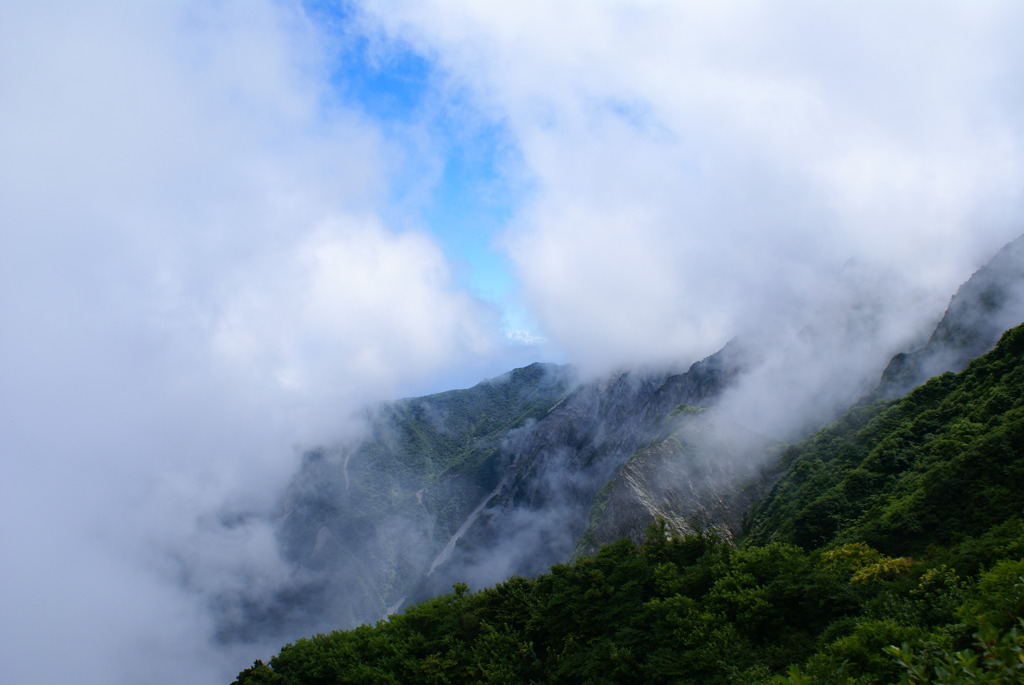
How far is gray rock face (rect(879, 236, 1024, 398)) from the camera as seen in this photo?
63.6 meters

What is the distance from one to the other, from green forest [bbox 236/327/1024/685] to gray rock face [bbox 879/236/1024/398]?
41.8ft

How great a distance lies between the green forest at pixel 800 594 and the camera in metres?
25.5

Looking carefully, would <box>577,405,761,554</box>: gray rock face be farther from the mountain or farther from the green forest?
the green forest

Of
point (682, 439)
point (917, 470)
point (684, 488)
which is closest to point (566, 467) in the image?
point (682, 439)

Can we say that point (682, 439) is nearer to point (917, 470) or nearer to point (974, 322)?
point (974, 322)

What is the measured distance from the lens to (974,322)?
6600 cm

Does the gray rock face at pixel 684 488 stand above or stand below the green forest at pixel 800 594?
above

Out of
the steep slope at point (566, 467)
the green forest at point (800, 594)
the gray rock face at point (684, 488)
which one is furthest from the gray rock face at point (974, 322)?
the steep slope at point (566, 467)

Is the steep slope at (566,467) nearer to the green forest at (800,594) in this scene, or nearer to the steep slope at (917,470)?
the steep slope at (917,470)

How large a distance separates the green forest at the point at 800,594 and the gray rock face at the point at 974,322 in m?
12.7

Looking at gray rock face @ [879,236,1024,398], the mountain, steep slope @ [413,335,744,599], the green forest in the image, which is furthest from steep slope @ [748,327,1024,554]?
steep slope @ [413,335,744,599]

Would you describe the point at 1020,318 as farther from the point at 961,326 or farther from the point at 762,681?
the point at 762,681

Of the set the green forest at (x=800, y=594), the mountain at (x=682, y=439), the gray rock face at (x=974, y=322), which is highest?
the mountain at (x=682, y=439)

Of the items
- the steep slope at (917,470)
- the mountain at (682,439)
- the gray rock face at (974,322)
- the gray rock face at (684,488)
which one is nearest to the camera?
the steep slope at (917,470)
